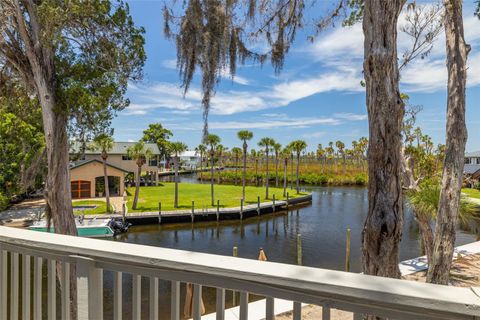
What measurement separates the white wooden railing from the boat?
15212 millimetres

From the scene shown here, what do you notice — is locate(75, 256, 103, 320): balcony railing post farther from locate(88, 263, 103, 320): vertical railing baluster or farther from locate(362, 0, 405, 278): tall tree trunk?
locate(362, 0, 405, 278): tall tree trunk

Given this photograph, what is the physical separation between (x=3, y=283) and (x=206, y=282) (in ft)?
4.49

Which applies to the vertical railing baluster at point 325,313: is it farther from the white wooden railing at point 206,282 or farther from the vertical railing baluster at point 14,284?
the vertical railing baluster at point 14,284

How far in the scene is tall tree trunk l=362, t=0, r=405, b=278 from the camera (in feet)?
9.58

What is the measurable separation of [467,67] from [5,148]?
67.4 ft

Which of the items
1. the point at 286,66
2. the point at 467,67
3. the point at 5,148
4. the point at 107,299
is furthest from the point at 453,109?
the point at 5,148

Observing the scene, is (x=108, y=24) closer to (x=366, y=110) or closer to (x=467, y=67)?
(x=366, y=110)

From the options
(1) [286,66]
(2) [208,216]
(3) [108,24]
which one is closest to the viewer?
(1) [286,66]

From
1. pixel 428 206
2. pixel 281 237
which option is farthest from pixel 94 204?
pixel 428 206

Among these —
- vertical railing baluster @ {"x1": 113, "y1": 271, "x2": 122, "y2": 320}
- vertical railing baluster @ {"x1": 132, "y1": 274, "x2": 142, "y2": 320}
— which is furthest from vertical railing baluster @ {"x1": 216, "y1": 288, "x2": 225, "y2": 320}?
vertical railing baluster @ {"x1": 113, "y1": 271, "x2": 122, "y2": 320}

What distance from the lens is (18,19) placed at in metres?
5.98

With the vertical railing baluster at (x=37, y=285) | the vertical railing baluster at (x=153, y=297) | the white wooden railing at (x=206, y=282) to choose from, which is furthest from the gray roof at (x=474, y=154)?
the vertical railing baluster at (x=37, y=285)

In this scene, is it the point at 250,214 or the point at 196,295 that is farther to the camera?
the point at 250,214

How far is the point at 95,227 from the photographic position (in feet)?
51.3
